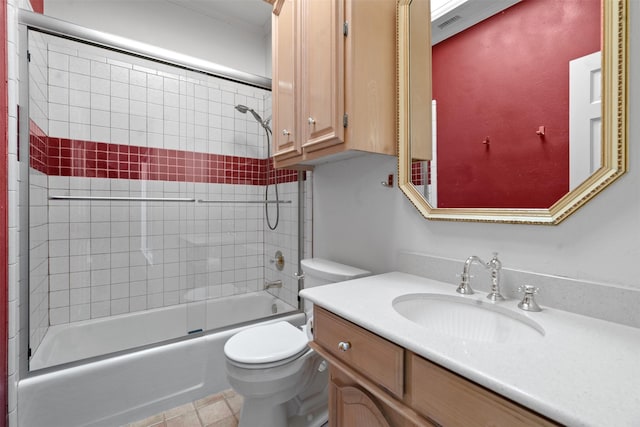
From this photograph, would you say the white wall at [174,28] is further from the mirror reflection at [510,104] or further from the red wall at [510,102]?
the red wall at [510,102]

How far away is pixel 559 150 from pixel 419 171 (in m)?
0.47

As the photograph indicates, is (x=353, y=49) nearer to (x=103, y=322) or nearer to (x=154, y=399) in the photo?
(x=154, y=399)

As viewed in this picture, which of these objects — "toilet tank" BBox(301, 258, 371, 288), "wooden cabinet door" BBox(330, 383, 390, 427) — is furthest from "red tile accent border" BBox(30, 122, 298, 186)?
"wooden cabinet door" BBox(330, 383, 390, 427)

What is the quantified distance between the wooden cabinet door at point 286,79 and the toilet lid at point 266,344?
92 centimetres

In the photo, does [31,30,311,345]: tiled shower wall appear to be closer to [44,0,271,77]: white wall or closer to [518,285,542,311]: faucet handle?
[44,0,271,77]: white wall

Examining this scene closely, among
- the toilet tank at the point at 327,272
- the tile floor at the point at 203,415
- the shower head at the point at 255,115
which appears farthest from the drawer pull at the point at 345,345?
the shower head at the point at 255,115

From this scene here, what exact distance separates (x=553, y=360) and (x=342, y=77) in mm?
1091

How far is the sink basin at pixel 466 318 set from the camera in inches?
32.2

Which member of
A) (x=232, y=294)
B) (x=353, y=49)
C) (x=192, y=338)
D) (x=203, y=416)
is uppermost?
(x=353, y=49)

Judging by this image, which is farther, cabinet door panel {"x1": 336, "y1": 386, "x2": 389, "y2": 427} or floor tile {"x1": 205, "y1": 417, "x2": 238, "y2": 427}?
floor tile {"x1": 205, "y1": 417, "x2": 238, "y2": 427}

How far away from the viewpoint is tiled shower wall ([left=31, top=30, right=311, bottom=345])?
185 cm

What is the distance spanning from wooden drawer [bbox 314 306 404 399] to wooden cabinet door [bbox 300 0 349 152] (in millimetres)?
703

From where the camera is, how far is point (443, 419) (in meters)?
0.59

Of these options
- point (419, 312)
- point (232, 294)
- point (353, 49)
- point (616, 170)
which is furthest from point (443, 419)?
point (232, 294)
